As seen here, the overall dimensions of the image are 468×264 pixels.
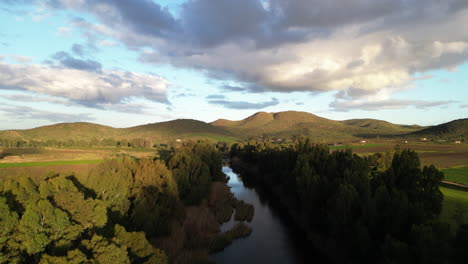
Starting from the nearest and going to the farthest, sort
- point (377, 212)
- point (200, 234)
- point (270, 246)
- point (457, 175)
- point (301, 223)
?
1. point (377, 212)
2. point (270, 246)
3. point (200, 234)
4. point (301, 223)
5. point (457, 175)

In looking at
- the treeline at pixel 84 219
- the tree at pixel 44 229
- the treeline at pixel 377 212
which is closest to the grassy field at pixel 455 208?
the treeline at pixel 377 212

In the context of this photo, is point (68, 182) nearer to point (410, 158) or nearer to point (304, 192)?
point (304, 192)

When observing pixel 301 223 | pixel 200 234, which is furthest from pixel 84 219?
pixel 301 223

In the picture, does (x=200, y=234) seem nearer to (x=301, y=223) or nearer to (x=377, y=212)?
(x=301, y=223)

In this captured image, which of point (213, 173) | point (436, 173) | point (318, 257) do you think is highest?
point (436, 173)

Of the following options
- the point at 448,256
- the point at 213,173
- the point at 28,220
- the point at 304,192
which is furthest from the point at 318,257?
the point at 213,173

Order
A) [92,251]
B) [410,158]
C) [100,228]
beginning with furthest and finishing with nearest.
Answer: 1. [410,158]
2. [100,228]
3. [92,251]

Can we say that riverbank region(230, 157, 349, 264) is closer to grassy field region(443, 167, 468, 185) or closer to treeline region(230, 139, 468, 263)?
treeline region(230, 139, 468, 263)
